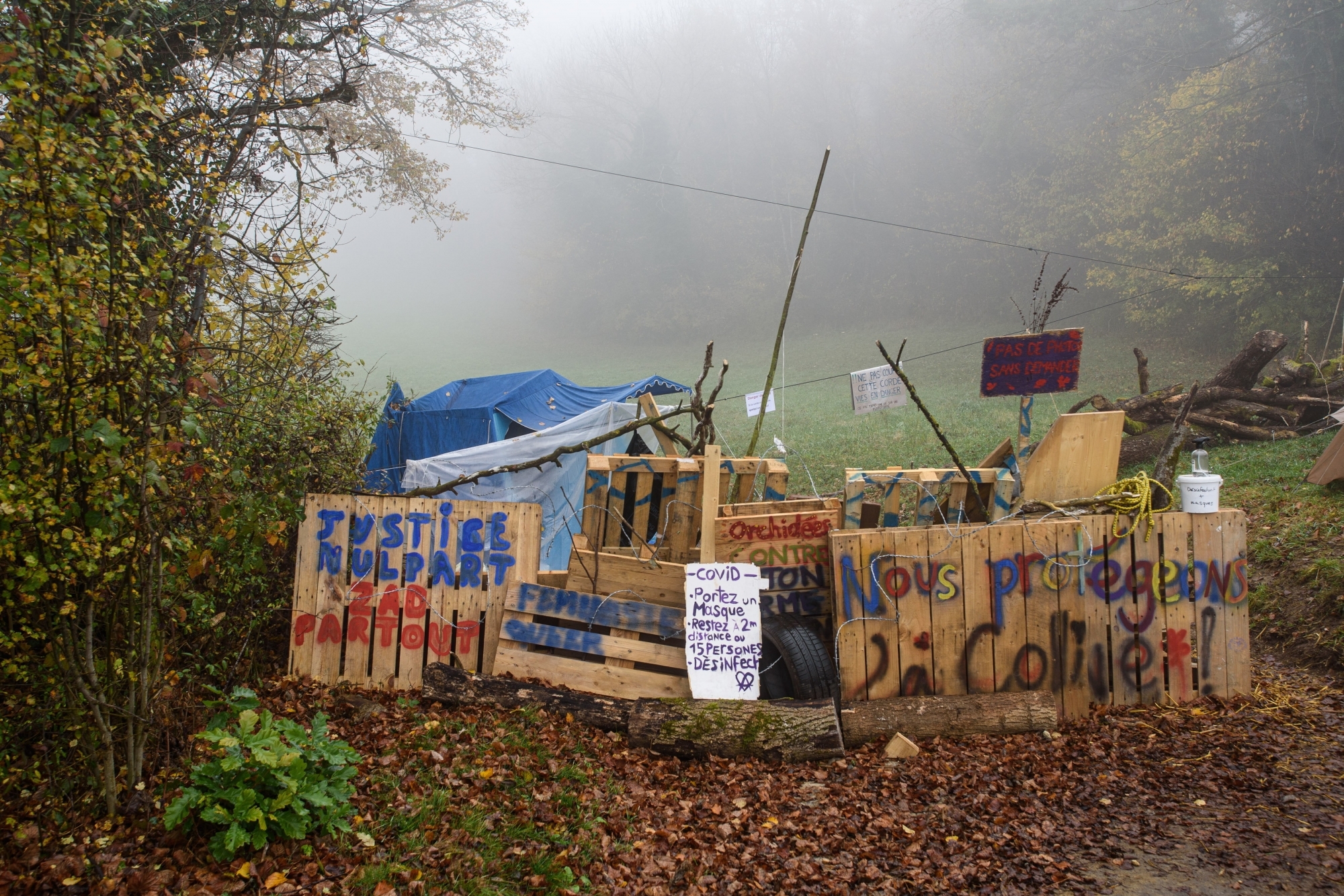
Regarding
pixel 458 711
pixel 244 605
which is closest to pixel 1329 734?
pixel 458 711

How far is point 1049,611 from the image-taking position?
5.48 metres

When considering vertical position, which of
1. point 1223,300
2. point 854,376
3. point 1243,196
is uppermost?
point 1243,196

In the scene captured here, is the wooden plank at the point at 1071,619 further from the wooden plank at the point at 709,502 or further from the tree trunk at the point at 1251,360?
the tree trunk at the point at 1251,360

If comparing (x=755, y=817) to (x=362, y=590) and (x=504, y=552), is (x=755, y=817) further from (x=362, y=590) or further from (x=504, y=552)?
(x=362, y=590)

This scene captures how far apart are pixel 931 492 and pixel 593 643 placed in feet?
10.6

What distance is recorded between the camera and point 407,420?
1290 cm

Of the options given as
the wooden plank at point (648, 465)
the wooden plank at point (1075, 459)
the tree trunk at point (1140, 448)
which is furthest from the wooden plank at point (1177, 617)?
the tree trunk at point (1140, 448)

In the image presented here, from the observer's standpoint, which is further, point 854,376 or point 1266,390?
point 1266,390

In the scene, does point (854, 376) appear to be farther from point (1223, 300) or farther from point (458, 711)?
point (1223, 300)

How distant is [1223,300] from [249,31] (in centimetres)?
3471

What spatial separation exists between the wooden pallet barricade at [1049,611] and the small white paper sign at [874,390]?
19.8 ft

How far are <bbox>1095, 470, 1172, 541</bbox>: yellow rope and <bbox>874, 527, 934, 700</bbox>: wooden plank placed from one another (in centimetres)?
140

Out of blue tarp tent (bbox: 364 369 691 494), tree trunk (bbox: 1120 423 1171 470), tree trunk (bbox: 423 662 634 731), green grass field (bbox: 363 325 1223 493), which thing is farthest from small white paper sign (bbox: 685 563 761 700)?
tree trunk (bbox: 1120 423 1171 470)

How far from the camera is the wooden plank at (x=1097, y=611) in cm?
545
